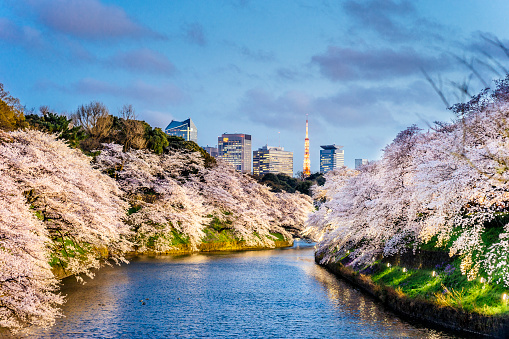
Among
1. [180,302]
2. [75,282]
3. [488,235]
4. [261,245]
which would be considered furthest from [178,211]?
[488,235]

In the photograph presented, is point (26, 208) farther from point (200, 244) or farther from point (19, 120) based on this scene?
point (200, 244)

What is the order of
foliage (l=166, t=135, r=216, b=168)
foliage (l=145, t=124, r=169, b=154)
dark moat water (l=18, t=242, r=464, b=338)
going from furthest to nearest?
foliage (l=166, t=135, r=216, b=168) < foliage (l=145, t=124, r=169, b=154) < dark moat water (l=18, t=242, r=464, b=338)

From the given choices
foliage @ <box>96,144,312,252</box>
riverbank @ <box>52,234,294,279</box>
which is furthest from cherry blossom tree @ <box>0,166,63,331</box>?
foliage @ <box>96,144,312,252</box>

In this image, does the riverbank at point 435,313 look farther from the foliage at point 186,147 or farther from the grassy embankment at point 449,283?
the foliage at point 186,147

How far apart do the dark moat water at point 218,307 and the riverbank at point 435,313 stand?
0.87 meters

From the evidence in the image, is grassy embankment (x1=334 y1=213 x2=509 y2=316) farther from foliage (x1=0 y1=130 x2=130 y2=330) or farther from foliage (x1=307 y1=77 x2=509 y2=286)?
foliage (x1=0 y1=130 x2=130 y2=330)

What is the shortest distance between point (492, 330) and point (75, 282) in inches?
1032

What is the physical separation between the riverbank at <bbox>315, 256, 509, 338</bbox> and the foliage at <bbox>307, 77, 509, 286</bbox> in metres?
1.93

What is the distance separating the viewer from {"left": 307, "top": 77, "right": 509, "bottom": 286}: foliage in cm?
1955

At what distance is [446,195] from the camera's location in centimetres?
2136

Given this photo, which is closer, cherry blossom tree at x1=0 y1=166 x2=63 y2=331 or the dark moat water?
cherry blossom tree at x1=0 y1=166 x2=63 y2=331

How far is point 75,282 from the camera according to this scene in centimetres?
3209

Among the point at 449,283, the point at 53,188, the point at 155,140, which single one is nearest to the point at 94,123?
the point at 155,140

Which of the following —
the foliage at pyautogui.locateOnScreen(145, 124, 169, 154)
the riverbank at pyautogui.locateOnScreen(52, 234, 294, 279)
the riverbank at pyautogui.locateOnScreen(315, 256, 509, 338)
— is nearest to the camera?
the riverbank at pyautogui.locateOnScreen(315, 256, 509, 338)
